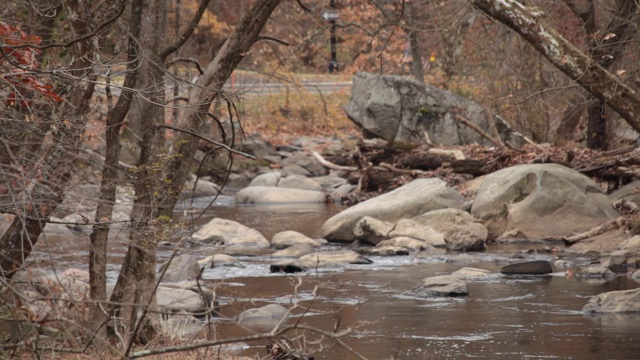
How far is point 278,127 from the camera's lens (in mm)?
35062

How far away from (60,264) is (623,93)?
799cm

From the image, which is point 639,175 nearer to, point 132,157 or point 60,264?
point 60,264

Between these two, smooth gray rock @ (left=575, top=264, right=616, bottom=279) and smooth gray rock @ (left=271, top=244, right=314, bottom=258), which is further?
smooth gray rock @ (left=271, top=244, right=314, bottom=258)

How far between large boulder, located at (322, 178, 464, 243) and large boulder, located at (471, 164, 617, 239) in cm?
88

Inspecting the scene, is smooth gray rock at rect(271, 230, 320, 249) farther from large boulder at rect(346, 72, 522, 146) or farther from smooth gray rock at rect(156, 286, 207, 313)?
large boulder at rect(346, 72, 522, 146)

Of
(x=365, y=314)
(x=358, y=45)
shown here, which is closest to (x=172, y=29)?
(x=365, y=314)

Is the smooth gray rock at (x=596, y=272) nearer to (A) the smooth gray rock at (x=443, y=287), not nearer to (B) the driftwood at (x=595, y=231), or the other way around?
(A) the smooth gray rock at (x=443, y=287)

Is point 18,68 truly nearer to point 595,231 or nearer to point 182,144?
point 182,144

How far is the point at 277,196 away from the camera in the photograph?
24.0 m

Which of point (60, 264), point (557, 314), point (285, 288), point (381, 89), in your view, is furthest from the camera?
point (381, 89)

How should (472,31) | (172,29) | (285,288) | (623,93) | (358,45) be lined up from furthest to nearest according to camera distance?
1. (358,45)
2. (472,31)
3. (172,29)
4. (285,288)
5. (623,93)

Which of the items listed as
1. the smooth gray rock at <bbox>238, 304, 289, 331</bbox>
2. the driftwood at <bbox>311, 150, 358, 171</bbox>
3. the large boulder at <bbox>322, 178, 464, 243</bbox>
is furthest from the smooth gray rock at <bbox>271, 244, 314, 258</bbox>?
the driftwood at <bbox>311, 150, 358, 171</bbox>

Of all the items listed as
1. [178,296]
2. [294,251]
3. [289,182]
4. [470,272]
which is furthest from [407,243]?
[289,182]

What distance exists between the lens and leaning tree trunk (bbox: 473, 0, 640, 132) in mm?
11438
